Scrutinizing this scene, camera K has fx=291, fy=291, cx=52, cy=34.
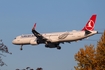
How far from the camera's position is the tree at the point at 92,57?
38.1m

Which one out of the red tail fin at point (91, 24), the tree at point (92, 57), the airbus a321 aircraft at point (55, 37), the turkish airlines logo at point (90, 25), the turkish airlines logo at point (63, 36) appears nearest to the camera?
the tree at point (92, 57)

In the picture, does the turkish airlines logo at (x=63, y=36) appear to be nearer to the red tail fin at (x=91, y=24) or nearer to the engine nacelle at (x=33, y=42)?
the red tail fin at (x=91, y=24)

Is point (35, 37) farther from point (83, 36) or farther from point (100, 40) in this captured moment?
point (100, 40)

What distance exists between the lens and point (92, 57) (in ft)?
130

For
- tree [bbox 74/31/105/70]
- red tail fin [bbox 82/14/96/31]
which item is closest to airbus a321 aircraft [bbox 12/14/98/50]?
red tail fin [bbox 82/14/96/31]

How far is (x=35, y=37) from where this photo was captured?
79750mm

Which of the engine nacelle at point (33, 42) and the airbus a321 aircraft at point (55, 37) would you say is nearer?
the airbus a321 aircraft at point (55, 37)

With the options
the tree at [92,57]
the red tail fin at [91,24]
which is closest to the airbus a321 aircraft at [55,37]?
the red tail fin at [91,24]

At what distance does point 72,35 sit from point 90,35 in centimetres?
446

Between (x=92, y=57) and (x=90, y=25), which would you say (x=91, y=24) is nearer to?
(x=90, y=25)

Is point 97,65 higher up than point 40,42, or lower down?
lower down

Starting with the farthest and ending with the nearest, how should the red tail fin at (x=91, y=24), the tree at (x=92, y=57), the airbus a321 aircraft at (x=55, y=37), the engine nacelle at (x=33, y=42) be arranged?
1. the engine nacelle at (x=33, y=42)
2. the red tail fin at (x=91, y=24)
3. the airbus a321 aircraft at (x=55, y=37)
4. the tree at (x=92, y=57)

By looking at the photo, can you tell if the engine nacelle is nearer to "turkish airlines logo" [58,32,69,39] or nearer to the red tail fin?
"turkish airlines logo" [58,32,69,39]

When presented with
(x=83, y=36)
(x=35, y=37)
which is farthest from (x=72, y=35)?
(x=35, y=37)
